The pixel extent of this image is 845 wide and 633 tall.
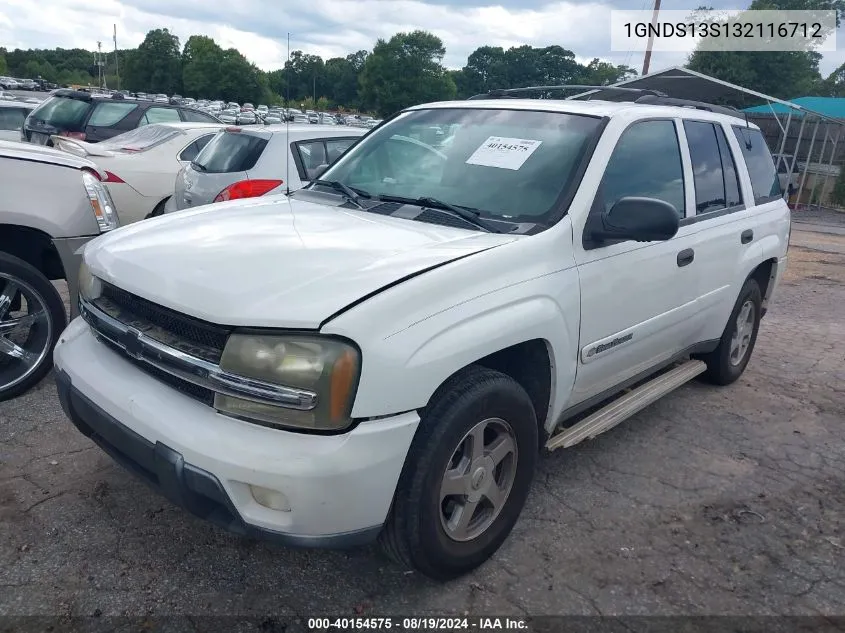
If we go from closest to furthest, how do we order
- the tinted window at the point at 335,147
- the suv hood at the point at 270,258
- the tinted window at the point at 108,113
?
the suv hood at the point at 270,258 → the tinted window at the point at 335,147 → the tinted window at the point at 108,113

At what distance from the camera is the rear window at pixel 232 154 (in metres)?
6.34

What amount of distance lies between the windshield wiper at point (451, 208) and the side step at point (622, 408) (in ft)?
3.33

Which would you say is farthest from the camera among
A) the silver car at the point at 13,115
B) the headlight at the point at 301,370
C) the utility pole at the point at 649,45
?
the utility pole at the point at 649,45

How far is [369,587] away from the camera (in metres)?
2.57

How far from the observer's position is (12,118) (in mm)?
12312

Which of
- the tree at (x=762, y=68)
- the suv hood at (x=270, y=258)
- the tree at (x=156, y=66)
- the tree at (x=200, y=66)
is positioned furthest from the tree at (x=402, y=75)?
the suv hood at (x=270, y=258)

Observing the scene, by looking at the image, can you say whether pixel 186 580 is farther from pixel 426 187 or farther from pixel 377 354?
pixel 426 187

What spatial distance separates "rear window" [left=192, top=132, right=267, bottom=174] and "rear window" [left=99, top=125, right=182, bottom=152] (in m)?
1.77

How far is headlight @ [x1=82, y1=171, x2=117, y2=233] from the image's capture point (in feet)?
13.8

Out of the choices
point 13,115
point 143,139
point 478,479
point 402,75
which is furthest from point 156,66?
point 478,479

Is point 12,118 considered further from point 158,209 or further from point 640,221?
point 640,221

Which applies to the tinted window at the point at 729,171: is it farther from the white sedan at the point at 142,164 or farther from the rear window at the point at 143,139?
the rear window at the point at 143,139

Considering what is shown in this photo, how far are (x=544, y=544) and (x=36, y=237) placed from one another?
11.6 ft

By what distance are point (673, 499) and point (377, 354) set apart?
2012mm
